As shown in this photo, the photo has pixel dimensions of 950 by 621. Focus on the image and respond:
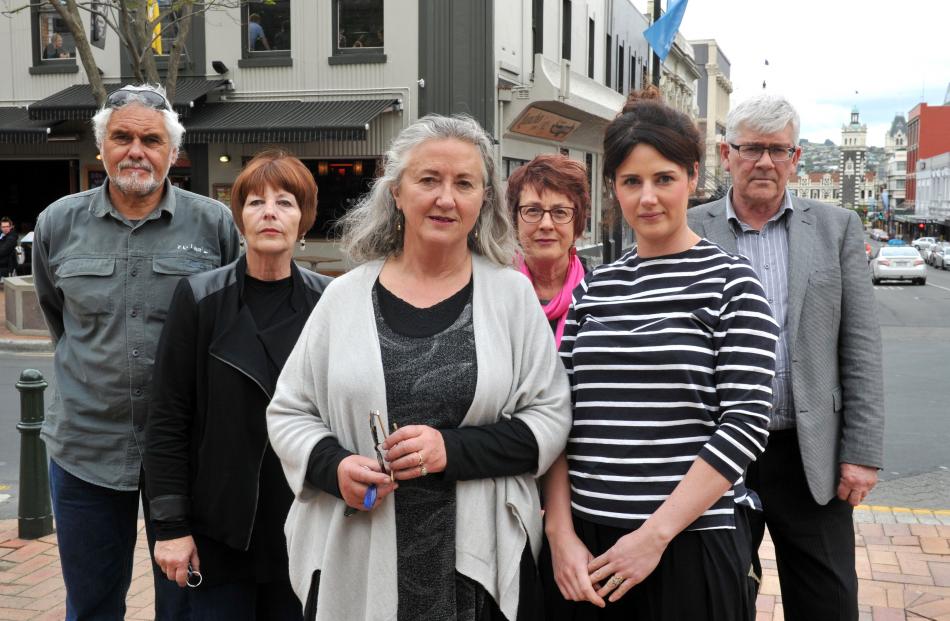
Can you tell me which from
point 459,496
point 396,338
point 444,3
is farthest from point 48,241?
point 444,3

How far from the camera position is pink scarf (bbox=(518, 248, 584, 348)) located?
3392 millimetres

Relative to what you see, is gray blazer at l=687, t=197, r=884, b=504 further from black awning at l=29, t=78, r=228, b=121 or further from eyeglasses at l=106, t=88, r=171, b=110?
black awning at l=29, t=78, r=228, b=121

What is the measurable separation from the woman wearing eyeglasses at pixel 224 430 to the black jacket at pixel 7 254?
64.4 feet

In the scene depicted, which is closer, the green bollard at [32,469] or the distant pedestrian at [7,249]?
the green bollard at [32,469]

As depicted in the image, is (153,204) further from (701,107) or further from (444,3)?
(701,107)

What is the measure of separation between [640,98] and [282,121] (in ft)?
54.6

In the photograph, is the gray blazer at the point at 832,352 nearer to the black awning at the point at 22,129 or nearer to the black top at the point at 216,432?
the black top at the point at 216,432

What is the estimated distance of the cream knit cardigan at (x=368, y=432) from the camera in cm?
234

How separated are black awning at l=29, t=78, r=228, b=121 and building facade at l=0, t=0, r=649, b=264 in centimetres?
4

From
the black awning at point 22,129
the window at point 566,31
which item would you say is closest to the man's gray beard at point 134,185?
the black awning at point 22,129

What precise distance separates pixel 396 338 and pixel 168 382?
861mm

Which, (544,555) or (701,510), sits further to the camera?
(544,555)

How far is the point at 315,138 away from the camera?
1783 cm

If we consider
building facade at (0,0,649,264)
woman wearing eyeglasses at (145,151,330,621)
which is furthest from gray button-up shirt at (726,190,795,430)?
building facade at (0,0,649,264)
